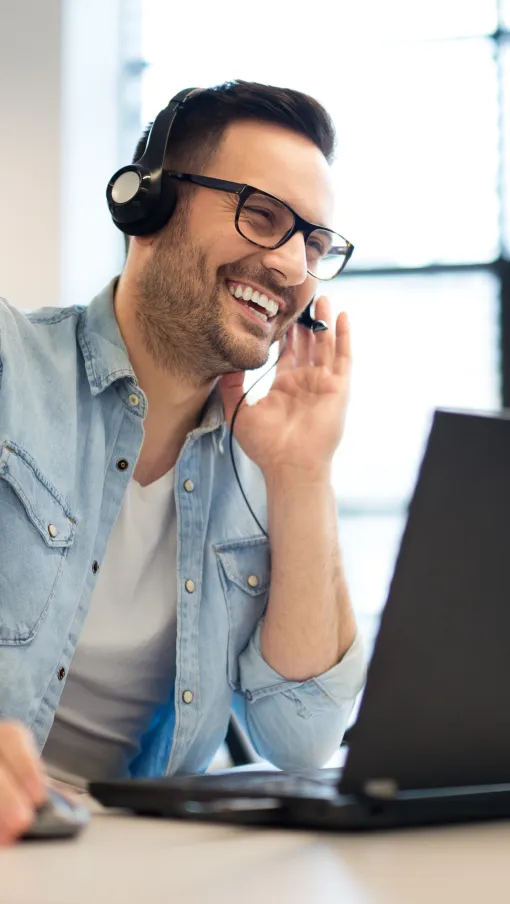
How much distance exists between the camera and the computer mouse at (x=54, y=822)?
64 cm

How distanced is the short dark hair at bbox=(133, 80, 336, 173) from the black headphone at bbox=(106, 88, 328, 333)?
0.26 ft

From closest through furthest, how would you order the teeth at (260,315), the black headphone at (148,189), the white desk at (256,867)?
the white desk at (256,867) < the black headphone at (148,189) < the teeth at (260,315)

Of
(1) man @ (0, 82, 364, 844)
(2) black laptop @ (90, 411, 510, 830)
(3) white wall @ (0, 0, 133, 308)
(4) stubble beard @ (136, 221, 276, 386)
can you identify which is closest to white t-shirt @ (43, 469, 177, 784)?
(1) man @ (0, 82, 364, 844)

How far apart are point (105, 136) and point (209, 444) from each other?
1.94m

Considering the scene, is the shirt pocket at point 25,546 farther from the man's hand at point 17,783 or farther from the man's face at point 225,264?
the man's hand at point 17,783

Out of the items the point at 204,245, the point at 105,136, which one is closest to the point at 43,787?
the point at 204,245

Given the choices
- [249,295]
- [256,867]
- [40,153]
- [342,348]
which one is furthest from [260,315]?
[40,153]

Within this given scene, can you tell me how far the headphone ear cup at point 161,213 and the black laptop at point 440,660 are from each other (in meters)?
0.91

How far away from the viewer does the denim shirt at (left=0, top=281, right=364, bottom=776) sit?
3.95ft

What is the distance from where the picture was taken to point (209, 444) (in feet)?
4.81

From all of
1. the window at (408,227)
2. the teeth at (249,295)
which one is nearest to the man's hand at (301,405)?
the teeth at (249,295)

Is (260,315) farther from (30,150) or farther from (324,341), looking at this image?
(30,150)

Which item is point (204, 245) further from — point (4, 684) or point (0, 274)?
point (0, 274)

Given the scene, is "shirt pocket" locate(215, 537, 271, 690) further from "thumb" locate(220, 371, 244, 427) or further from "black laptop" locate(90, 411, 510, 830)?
"black laptop" locate(90, 411, 510, 830)
